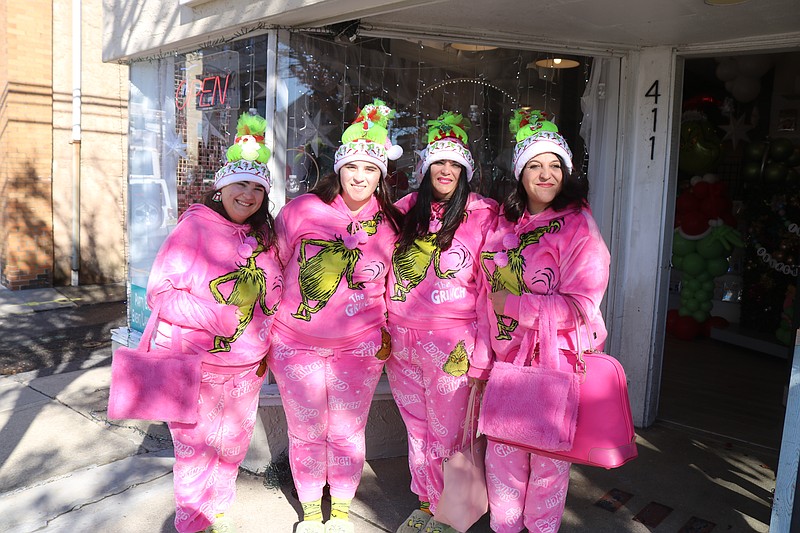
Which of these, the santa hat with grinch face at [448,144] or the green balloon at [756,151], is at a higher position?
the green balloon at [756,151]

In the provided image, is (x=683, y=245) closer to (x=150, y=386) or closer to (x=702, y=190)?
(x=702, y=190)

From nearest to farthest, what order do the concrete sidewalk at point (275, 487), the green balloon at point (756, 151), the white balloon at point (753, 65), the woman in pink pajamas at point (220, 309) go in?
the woman in pink pajamas at point (220, 309) → the concrete sidewalk at point (275, 487) → the green balloon at point (756, 151) → the white balloon at point (753, 65)

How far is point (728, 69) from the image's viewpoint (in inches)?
300

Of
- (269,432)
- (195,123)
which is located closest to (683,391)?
(269,432)

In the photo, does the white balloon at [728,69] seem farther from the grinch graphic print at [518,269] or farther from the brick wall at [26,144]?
the brick wall at [26,144]

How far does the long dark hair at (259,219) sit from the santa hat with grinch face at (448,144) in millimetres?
738

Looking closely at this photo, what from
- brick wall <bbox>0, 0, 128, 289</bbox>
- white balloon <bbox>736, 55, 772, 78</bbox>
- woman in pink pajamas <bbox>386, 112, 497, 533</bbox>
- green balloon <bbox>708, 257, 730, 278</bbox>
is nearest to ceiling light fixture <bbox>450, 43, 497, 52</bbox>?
woman in pink pajamas <bbox>386, 112, 497, 533</bbox>

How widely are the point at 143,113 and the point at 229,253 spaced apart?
259cm

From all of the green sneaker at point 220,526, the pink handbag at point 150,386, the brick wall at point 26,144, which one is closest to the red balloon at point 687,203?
the green sneaker at point 220,526

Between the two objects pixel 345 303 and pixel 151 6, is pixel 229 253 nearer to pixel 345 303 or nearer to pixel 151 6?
pixel 345 303

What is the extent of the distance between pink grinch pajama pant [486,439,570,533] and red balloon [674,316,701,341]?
5023 millimetres

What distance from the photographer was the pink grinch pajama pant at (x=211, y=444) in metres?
2.78

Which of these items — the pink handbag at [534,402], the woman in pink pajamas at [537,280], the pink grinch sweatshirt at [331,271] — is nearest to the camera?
the pink handbag at [534,402]

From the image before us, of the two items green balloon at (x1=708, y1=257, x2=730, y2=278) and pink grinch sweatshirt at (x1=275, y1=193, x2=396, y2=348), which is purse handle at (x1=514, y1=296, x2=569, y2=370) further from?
green balloon at (x1=708, y1=257, x2=730, y2=278)
